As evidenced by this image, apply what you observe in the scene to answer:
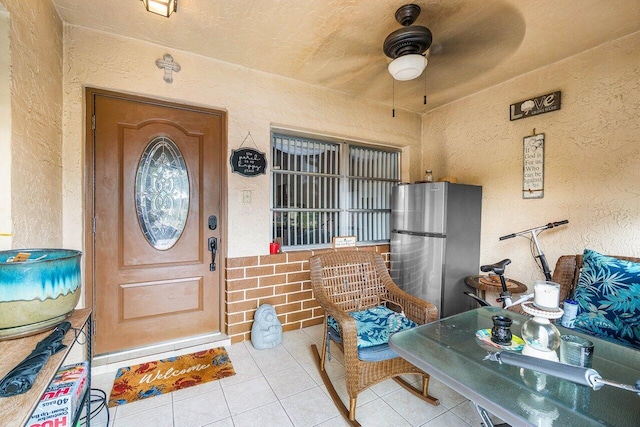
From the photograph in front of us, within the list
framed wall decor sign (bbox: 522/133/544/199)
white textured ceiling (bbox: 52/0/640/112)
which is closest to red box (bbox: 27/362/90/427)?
white textured ceiling (bbox: 52/0/640/112)

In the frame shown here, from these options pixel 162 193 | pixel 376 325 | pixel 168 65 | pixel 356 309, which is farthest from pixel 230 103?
pixel 376 325

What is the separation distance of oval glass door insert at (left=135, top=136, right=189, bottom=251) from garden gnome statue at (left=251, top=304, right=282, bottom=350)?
1025 millimetres

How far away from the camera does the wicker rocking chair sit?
1.60 meters

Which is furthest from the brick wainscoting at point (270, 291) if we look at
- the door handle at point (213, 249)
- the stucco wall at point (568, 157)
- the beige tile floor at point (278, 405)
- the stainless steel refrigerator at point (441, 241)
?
the stucco wall at point (568, 157)

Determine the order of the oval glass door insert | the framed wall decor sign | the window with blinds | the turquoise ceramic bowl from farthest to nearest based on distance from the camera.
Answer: the window with blinds
the framed wall decor sign
the oval glass door insert
the turquoise ceramic bowl

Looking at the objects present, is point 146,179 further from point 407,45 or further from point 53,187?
point 407,45

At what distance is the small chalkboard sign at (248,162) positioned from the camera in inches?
99.0

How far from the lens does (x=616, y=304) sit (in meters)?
1.62

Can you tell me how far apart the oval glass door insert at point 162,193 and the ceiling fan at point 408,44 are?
1.93m

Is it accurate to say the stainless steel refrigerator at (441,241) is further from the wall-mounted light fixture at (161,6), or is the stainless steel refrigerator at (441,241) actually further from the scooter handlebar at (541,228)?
the wall-mounted light fixture at (161,6)

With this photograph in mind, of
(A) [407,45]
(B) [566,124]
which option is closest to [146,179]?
(A) [407,45]

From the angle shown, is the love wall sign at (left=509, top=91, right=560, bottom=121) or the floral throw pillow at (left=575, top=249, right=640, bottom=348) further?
the love wall sign at (left=509, top=91, right=560, bottom=121)

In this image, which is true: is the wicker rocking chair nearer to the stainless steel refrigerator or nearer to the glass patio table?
the glass patio table

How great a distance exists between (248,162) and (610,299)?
280cm
